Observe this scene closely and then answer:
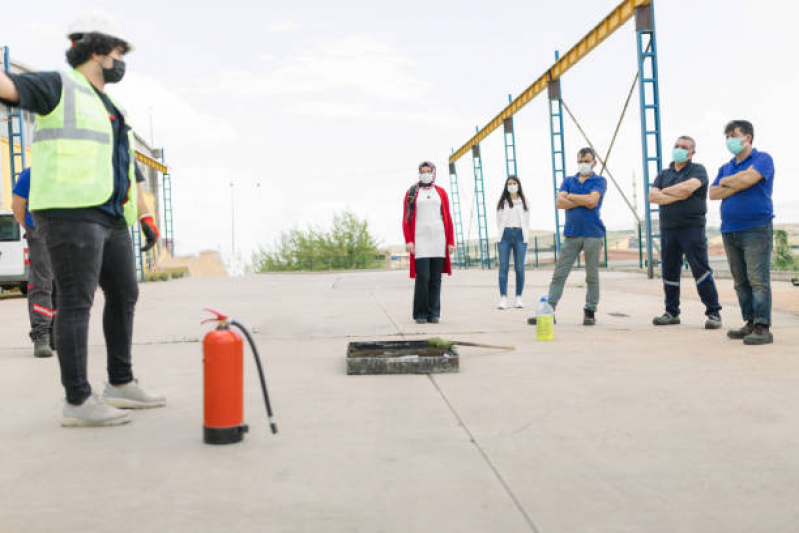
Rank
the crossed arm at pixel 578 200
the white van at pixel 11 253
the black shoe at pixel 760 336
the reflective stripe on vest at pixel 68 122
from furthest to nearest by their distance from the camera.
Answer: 1. the white van at pixel 11 253
2. the crossed arm at pixel 578 200
3. the black shoe at pixel 760 336
4. the reflective stripe on vest at pixel 68 122

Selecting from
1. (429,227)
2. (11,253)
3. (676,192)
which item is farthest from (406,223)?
(11,253)

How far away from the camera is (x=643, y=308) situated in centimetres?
870

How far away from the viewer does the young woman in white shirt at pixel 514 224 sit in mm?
9117

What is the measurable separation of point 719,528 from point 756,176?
171 inches

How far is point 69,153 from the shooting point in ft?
11.0

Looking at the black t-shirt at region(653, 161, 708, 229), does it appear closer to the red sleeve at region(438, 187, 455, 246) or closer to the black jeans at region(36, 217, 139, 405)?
the red sleeve at region(438, 187, 455, 246)

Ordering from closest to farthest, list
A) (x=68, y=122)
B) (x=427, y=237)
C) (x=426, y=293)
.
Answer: (x=68, y=122) → (x=426, y=293) → (x=427, y=237)

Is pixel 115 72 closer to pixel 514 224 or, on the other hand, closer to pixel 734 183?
pixel 734 183

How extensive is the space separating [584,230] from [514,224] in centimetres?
183

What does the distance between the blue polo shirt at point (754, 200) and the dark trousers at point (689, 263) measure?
0.87 metres

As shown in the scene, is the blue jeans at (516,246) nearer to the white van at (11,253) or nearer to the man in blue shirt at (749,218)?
the man in blue shirt at (749,218)

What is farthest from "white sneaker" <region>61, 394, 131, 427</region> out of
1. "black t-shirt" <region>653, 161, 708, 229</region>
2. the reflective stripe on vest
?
"black t-shirt" <region>653, 161, 708, 229</region>

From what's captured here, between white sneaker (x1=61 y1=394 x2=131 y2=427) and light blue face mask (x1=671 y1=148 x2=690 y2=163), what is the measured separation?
215 inches

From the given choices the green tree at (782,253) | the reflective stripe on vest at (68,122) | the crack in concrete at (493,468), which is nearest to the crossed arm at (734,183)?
the crack in concrete at (493,468)
